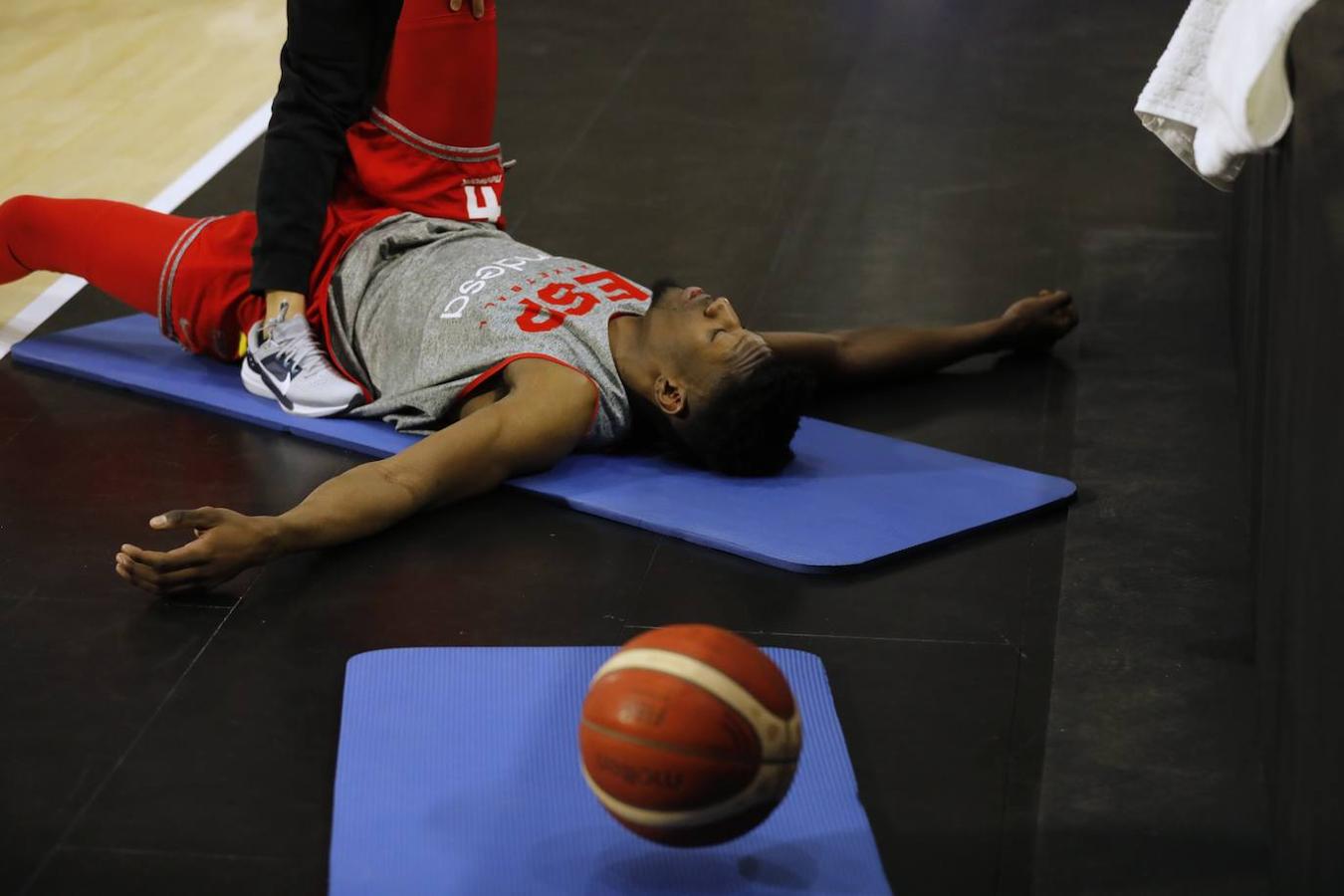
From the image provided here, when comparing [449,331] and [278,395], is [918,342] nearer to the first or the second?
[449,331]

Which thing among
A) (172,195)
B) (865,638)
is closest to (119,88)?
(172,195)

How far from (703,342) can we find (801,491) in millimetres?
307

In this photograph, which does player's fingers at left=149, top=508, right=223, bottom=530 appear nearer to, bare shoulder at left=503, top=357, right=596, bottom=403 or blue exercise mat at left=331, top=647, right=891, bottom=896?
blue exercise mat at left=331, top=647, right=891, bottom=896

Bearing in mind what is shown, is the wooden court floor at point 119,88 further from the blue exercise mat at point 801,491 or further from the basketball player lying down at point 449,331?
the blue exercise mat at point 801,491

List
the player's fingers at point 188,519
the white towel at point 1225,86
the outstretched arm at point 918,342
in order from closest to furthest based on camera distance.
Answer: the white towel at point 1225,86 < the player's fingers at point 188,519 < the outstretched arm at point 918,342

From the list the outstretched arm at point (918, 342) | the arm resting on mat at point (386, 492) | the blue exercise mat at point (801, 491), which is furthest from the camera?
the outstretched arm at point (918, 342)

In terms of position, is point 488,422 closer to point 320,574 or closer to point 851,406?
point 320,574

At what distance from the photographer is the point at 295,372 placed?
3191mm

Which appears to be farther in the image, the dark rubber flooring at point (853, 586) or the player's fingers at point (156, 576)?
the player's fingers at point (156, 576)

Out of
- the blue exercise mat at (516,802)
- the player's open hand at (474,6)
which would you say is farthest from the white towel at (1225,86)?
the player's open hand at (474,6)

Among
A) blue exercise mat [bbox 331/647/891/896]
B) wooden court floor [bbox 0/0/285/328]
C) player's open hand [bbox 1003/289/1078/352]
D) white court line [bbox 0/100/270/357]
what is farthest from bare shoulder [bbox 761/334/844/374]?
wooden court floor [bbox 0/0/285/328]

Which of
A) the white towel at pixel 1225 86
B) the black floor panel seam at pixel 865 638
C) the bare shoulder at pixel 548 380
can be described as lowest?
the black floor panel seam at pixel 865 638

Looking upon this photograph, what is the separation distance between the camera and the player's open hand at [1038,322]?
11.2 ft

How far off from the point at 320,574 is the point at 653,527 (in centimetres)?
54
